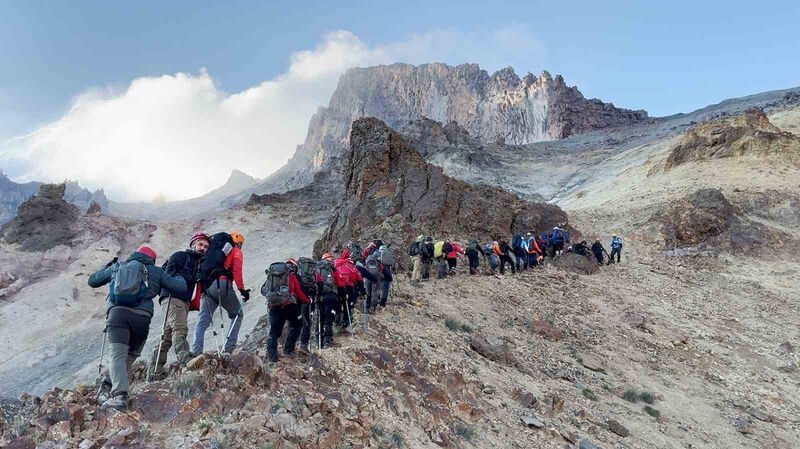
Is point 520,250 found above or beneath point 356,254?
beneath

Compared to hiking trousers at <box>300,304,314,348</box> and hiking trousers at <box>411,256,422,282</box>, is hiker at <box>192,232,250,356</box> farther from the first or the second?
hiking trousers at <box>411,256,422,282</box>

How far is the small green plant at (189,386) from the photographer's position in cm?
573

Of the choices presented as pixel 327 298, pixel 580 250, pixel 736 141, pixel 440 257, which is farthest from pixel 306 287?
pixel 736 141

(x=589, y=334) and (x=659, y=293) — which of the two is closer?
(x=589, y=334)

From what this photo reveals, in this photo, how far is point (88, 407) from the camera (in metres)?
5.32

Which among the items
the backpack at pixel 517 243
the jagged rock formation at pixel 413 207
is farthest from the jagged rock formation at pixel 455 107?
the backpack at pixel 517 243

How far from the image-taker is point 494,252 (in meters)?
18.3

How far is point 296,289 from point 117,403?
3270 millimetres

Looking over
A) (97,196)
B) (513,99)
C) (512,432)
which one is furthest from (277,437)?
(513,99)

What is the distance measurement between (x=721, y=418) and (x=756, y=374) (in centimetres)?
350

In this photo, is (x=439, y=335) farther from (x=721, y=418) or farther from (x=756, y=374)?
(x=756, y=374)

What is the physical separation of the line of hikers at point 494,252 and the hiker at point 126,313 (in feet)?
33.6

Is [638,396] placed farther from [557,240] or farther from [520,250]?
[557,240]

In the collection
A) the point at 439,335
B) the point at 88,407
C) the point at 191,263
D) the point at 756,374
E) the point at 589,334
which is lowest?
the point at 756,374
